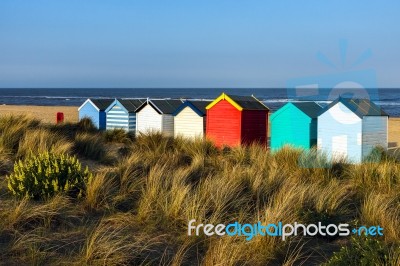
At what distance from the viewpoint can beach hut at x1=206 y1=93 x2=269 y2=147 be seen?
38.3 ft

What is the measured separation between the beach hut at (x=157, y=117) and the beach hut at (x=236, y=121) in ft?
4.60

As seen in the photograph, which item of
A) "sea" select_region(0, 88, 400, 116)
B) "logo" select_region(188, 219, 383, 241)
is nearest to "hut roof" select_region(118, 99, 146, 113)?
"sea" select_region(0, 88, 400, 116)

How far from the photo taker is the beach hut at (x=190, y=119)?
12.6 m

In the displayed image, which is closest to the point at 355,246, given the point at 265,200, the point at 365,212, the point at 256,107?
the point at 365,212

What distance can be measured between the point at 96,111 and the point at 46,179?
28.1 feet

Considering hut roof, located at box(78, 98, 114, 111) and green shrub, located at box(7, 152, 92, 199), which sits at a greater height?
hut roof, located at box(78, 98, 114, 111)

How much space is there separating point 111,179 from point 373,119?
563cm

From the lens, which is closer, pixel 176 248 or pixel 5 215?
pixel 176 248

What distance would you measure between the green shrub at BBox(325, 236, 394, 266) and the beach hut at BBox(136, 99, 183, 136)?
890 cm

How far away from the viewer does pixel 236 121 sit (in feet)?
38.4

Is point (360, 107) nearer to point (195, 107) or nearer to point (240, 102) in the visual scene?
point (240, 102)

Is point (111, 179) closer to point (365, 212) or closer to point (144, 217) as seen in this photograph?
point (144, 217)

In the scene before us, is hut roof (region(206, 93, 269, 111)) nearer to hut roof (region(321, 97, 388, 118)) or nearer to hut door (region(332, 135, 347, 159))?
hut roof (region(321, 97, 388, 118))

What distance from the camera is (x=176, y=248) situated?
5035 millimetres
